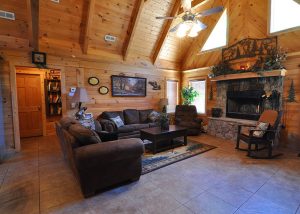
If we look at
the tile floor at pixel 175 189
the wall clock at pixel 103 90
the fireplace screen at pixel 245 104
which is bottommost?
the tile floor at pixel 175 189

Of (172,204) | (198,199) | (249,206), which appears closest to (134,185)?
(172,204)

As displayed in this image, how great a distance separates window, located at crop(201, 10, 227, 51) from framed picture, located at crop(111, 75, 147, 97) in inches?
107

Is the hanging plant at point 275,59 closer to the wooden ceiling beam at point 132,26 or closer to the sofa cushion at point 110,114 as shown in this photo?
the wooden ceiling beam at point 132,26

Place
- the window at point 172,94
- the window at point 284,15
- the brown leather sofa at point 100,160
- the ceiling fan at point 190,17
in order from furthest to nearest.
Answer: the window at point 172,94
the window at point 284,15
the ceiling fan at point 190,17
the brown leather sofa at point 100,160

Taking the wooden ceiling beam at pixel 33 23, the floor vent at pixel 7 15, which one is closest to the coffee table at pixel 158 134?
the wooden ceiling beam at pixel 33 23

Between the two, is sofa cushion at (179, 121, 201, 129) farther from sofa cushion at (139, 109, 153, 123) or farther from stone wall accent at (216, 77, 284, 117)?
sofa cushion at (139, 109, 153, 123)

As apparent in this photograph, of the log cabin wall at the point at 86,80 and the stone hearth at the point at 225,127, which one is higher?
the log cabin wall at the point at 86,80

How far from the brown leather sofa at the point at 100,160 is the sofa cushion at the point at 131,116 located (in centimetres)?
280

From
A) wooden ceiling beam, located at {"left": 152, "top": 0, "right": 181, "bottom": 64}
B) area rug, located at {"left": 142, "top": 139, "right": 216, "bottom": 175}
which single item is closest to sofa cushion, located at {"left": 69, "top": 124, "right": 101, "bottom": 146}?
area rug, located at {"left": 142, "top": 139, "right": 216, "bottom": 175}

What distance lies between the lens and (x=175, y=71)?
22.8 ft

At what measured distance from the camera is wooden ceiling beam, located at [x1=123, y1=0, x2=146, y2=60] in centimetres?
429

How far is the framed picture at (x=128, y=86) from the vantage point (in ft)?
17.6

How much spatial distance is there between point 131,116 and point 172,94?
2.54 m

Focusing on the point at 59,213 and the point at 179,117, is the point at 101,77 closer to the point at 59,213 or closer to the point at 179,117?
the point at 179,117
